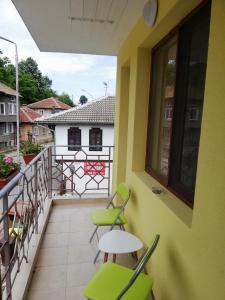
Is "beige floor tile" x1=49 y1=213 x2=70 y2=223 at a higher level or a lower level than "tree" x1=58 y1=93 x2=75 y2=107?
lower

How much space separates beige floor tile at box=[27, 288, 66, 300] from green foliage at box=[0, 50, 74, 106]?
25.0 metres

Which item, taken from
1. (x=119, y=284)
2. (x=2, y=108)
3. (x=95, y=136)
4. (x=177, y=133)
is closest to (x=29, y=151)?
(x=177, y=133)

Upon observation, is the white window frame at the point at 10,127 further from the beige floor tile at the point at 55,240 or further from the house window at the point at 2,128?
the beige floor tile at the point at 55,240

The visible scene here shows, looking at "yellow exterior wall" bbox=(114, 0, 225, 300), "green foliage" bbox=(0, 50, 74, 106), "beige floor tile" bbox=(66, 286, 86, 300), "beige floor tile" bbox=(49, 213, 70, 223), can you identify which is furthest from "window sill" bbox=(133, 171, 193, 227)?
"green foliage" bbox=(0, 50, 74, 106)

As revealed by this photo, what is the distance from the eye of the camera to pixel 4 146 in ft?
63.6

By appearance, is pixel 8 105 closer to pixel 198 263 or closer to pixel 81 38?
pixel 81 38

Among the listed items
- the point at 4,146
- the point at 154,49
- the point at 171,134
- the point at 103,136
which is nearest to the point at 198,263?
the point at 171,134

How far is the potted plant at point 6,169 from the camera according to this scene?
287cm

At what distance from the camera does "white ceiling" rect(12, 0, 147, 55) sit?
2055mm

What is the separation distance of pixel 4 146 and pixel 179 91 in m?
20.2

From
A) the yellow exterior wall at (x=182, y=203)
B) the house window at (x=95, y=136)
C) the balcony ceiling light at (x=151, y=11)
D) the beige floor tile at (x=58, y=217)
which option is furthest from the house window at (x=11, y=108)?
the balcony ceiling light at (x=151, y=11)

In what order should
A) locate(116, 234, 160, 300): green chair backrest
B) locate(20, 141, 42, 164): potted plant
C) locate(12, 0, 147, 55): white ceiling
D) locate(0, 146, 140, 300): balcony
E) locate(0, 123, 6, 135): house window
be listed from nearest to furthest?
locate(116, 234, 160, 300): green chair backrest → locate(0, 146, 140, 300): balcony → locate(12, 0, 147, 55): white ceiling → locate(20, 141, 42, 164): potted plant → locate(0, 123, 6, 135): house window

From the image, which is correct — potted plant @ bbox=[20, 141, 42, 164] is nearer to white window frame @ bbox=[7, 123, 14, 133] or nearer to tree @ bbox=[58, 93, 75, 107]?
white window frame @ bbox=[7, 123, 14, 133]

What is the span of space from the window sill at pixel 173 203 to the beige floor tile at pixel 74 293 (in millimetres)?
1038
